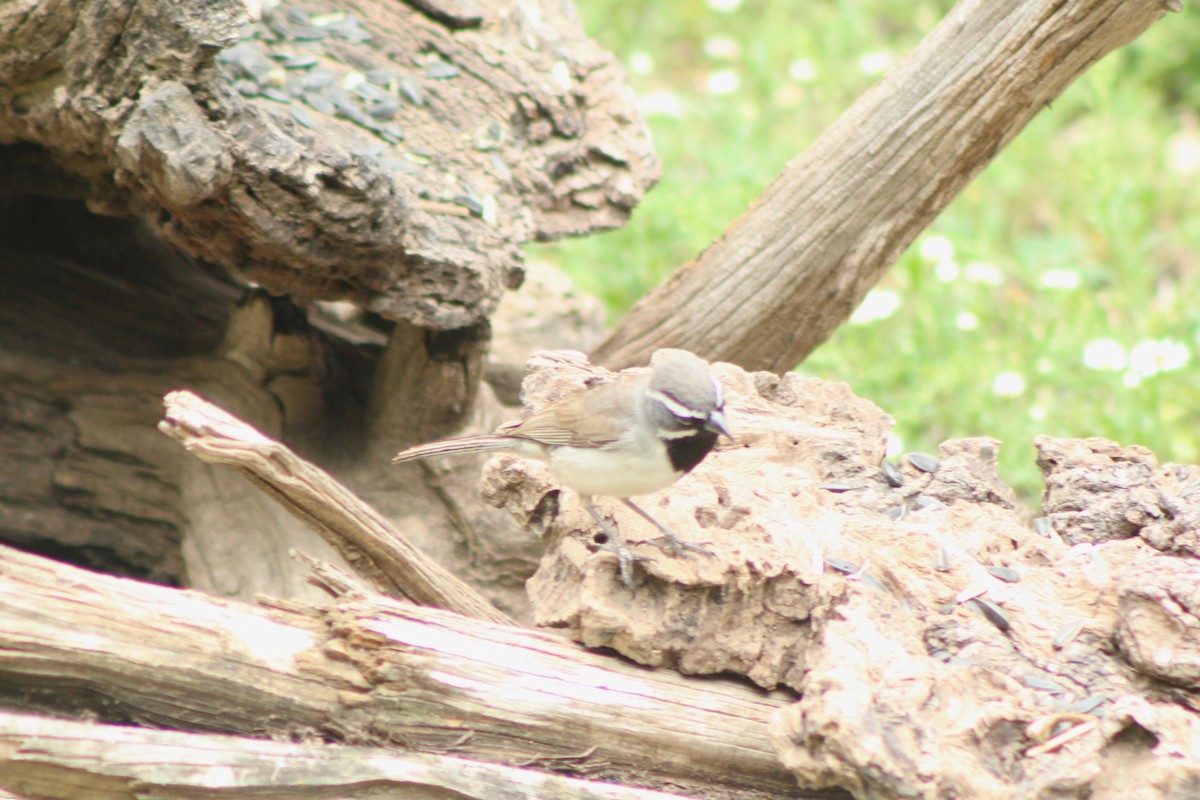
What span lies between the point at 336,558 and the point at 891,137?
2892 millimetres

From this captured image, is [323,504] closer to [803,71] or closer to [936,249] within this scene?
[936,249]

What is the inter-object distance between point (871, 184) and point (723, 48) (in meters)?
5.38

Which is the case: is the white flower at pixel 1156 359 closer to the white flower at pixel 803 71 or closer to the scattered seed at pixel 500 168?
the scattered seed at pixel 500 168

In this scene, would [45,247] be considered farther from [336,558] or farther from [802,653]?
[802,653]

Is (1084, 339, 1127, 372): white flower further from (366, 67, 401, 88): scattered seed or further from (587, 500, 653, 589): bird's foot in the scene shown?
(366, 67, 401, 88): scattered seed

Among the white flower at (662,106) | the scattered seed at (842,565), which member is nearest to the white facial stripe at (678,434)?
the scattered seed at (842,565)

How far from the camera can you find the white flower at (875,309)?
6.73 metres

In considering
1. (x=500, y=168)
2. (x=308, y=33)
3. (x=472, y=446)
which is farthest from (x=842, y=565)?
(x=308, y=33)

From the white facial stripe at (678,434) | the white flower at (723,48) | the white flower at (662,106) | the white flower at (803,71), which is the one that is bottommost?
the white facial stripe at (678,434)

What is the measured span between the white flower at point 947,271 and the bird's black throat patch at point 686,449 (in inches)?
134

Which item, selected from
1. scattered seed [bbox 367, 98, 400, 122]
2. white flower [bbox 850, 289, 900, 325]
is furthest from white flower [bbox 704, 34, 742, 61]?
scattered seed [bbox 367, 98, 400, 122]

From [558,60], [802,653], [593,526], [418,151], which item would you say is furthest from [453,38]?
[802,653]

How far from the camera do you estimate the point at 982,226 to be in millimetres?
8312

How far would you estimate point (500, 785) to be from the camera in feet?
10.6
